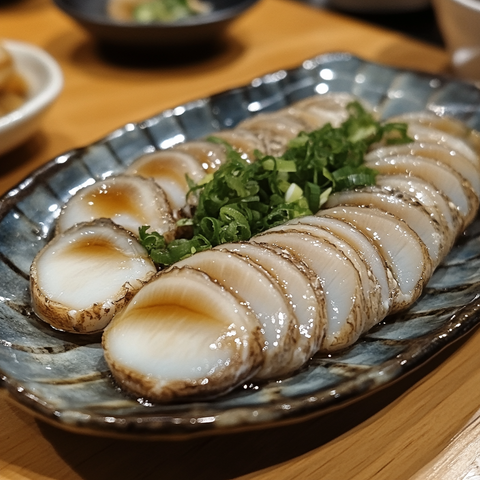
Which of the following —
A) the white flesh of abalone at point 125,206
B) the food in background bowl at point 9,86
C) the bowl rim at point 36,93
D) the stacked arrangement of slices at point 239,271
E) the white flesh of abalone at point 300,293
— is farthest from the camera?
the food in background bowl at point 9,86

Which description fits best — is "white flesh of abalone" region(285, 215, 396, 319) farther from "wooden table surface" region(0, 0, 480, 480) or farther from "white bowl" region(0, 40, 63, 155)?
"white bowl" region(0, 40, 63, 155)

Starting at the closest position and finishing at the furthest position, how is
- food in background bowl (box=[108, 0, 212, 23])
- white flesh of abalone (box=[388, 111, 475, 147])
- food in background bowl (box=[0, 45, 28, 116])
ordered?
white flesh of abalone (box=[388, 111, 475, 147]) < food in background bowl (box=[0, 45, 28, 116]) < food in background bowl (box=[108, 0, 212, 23])

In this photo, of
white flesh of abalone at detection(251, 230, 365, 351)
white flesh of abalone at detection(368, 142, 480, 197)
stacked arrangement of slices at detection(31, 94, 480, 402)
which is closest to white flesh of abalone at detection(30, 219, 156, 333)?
stacked arrangement of slices at detection(31, 94, 480, 402)

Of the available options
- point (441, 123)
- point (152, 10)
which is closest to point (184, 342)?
point (441, 123)

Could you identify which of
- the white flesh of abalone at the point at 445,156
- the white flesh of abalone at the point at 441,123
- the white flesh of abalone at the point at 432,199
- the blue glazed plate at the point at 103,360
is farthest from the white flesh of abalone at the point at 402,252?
the white flesh of abalone at the point at 441,123

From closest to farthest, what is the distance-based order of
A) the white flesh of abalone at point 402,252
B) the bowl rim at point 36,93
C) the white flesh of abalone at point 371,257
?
the white flesh of abalone at point 371,257 < the white flesh of abalone at point 402,252 < the bowl rim at point 36,93

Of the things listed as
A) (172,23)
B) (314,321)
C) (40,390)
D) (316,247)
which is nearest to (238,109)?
(172,23)

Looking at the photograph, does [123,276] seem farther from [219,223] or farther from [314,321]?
[314,321]

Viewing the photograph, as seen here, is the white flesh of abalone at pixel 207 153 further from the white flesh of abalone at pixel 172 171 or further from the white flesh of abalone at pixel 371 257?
the white flesh of abalone at pixel 371 257
